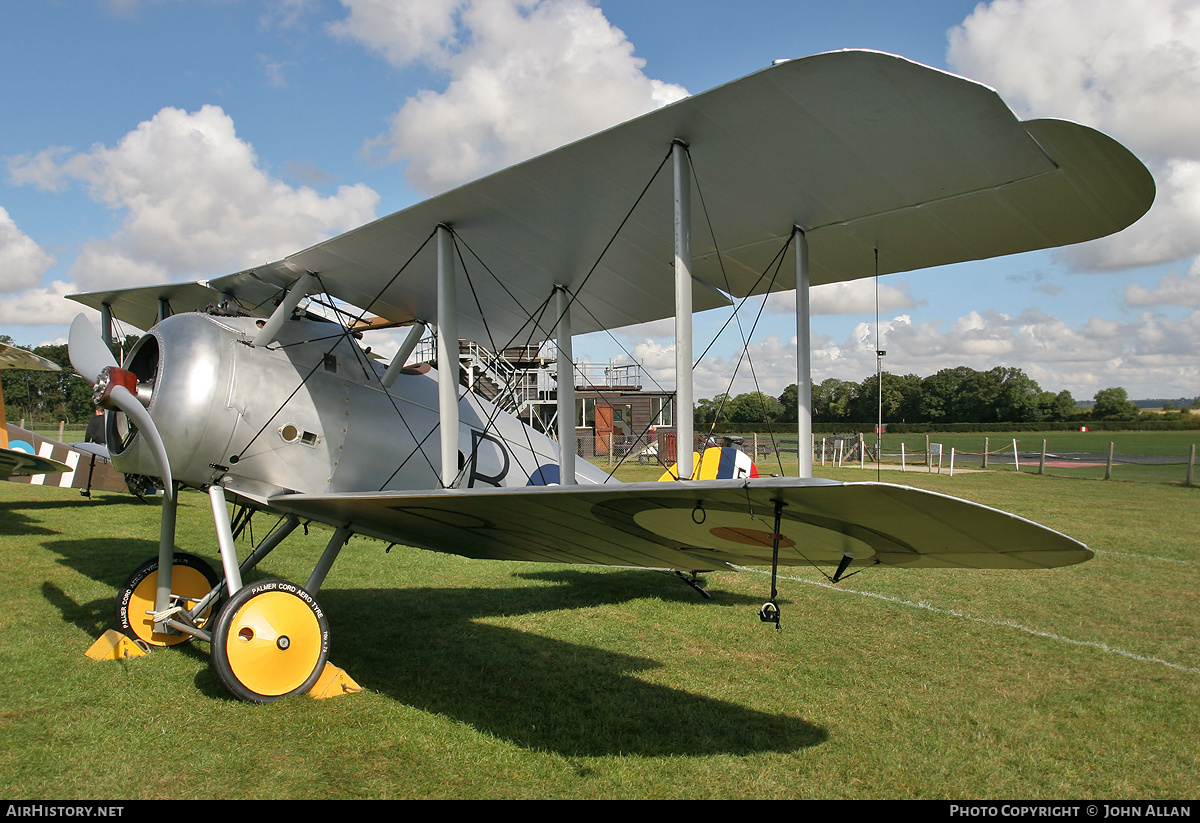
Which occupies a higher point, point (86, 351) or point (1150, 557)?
point (86, 351)

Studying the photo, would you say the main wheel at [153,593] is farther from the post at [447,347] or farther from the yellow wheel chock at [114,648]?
the post at [447,347]

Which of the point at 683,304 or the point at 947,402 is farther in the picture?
the point at 947,402

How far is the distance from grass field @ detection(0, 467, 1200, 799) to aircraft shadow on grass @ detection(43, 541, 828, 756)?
0.02m

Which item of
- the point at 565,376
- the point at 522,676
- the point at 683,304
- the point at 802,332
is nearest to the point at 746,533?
the point at 683,304

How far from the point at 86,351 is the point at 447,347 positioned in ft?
7.62

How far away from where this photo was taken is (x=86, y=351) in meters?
4.51

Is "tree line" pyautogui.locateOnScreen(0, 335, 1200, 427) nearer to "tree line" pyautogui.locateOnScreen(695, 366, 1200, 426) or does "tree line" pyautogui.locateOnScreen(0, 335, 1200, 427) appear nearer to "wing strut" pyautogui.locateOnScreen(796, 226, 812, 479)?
"tree line" pyautogui.locateOnScreen(695, 366, 1200, 426)

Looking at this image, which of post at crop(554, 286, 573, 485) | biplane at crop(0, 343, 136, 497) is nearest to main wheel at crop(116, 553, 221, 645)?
post at crop(554, 286, 573, 485)

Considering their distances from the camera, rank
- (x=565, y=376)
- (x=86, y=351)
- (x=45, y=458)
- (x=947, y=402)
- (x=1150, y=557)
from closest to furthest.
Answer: (x=86, y=351), (x=565, y=376), (x=1150, y=557), (x=45, y=458), (x=947, y=402)

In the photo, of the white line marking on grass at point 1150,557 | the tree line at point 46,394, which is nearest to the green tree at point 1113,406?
the white line marking on grass at point 1150,557

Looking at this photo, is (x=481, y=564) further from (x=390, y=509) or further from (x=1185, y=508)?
(x=1185, y=508)

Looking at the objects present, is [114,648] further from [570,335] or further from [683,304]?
[683,304]

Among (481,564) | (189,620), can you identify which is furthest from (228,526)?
(481,564)

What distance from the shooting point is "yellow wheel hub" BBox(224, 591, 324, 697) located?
3920 millimetres
